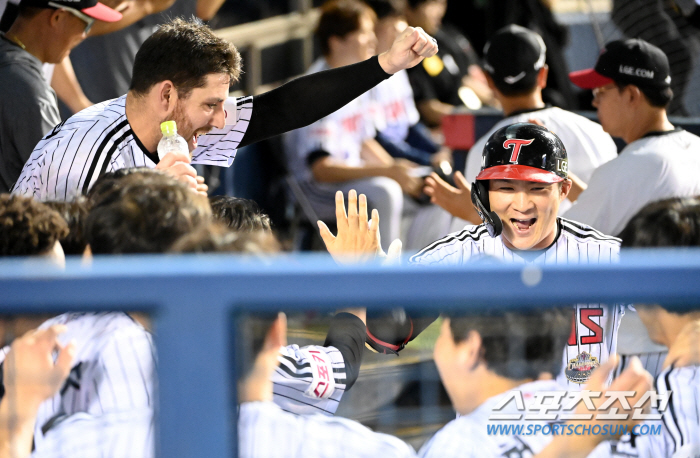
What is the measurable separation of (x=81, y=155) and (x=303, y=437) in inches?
59.5

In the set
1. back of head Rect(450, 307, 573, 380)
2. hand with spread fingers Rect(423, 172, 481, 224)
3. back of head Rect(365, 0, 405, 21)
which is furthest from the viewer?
back of head Rect(365, 0, 405, 21)

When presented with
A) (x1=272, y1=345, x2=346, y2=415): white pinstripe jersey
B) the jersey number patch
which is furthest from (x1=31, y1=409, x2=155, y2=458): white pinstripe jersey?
the jersey number patch

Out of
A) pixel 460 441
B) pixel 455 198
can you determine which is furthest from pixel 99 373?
pixel 455 198

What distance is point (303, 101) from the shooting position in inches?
123

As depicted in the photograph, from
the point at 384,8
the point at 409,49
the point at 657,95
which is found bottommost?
the point at 657,95

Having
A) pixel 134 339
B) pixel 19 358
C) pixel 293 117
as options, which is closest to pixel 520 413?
pixel 134 339

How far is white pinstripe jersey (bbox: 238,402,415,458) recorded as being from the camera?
1.33m

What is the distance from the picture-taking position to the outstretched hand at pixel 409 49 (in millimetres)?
2891

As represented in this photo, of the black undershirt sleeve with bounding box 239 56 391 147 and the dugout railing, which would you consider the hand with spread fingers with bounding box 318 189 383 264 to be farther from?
the dugout railing

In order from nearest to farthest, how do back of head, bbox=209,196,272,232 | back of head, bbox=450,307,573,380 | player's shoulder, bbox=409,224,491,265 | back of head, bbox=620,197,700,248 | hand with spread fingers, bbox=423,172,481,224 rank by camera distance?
back of head, bbox=450,307,573,380, back of head, bbox=620,197,700,248, back of head, bbox=209,196,272,232, player's shoulder, bbox=409,224,491,265, hand with spread fingers, bbox=423,172,481,224

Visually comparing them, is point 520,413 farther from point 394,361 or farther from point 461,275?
point 461,275

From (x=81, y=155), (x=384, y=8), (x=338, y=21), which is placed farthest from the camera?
(x=384, y=8)

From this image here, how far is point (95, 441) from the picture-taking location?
1.34 metres

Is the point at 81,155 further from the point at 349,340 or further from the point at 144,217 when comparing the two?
the point at 349,340
